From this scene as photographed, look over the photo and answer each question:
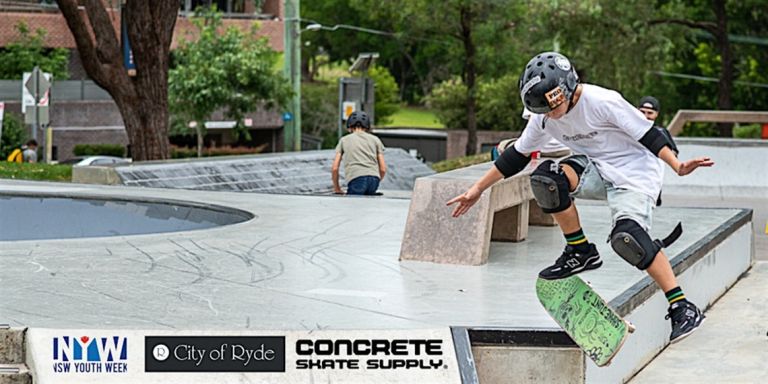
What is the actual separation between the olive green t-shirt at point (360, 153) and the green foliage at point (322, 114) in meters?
44.1

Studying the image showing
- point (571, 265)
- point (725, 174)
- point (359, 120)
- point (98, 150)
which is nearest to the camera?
point (571, 265)

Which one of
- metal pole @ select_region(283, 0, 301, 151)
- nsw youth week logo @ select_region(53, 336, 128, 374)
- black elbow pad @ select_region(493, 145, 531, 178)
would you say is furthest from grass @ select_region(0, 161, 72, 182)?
metal pole @ select_region(283, 0, 301, 151)

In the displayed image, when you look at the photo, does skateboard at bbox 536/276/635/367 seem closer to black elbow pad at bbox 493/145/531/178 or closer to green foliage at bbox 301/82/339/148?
black elbow pad at bbox 493/145/531/178

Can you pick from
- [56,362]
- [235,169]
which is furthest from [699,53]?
[56,362]

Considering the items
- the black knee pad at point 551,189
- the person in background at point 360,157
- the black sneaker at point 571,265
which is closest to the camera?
the black knee pad at point 551,189

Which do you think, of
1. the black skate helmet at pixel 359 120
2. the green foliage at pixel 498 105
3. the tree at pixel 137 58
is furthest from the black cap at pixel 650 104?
the green foliage at pixel 498 105

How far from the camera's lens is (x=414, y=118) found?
89.9 metres

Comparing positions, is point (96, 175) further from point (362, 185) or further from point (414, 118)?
point (414, 118)

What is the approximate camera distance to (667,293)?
6480 millimetres

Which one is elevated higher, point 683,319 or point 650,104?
point 650,104

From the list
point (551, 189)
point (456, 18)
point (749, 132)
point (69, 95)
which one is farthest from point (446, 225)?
point (69, 95)

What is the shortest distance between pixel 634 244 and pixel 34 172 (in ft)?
47.7

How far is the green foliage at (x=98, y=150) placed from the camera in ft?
151

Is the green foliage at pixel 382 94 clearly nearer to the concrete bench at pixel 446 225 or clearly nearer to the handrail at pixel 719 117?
the handrail at pixel 719 117
